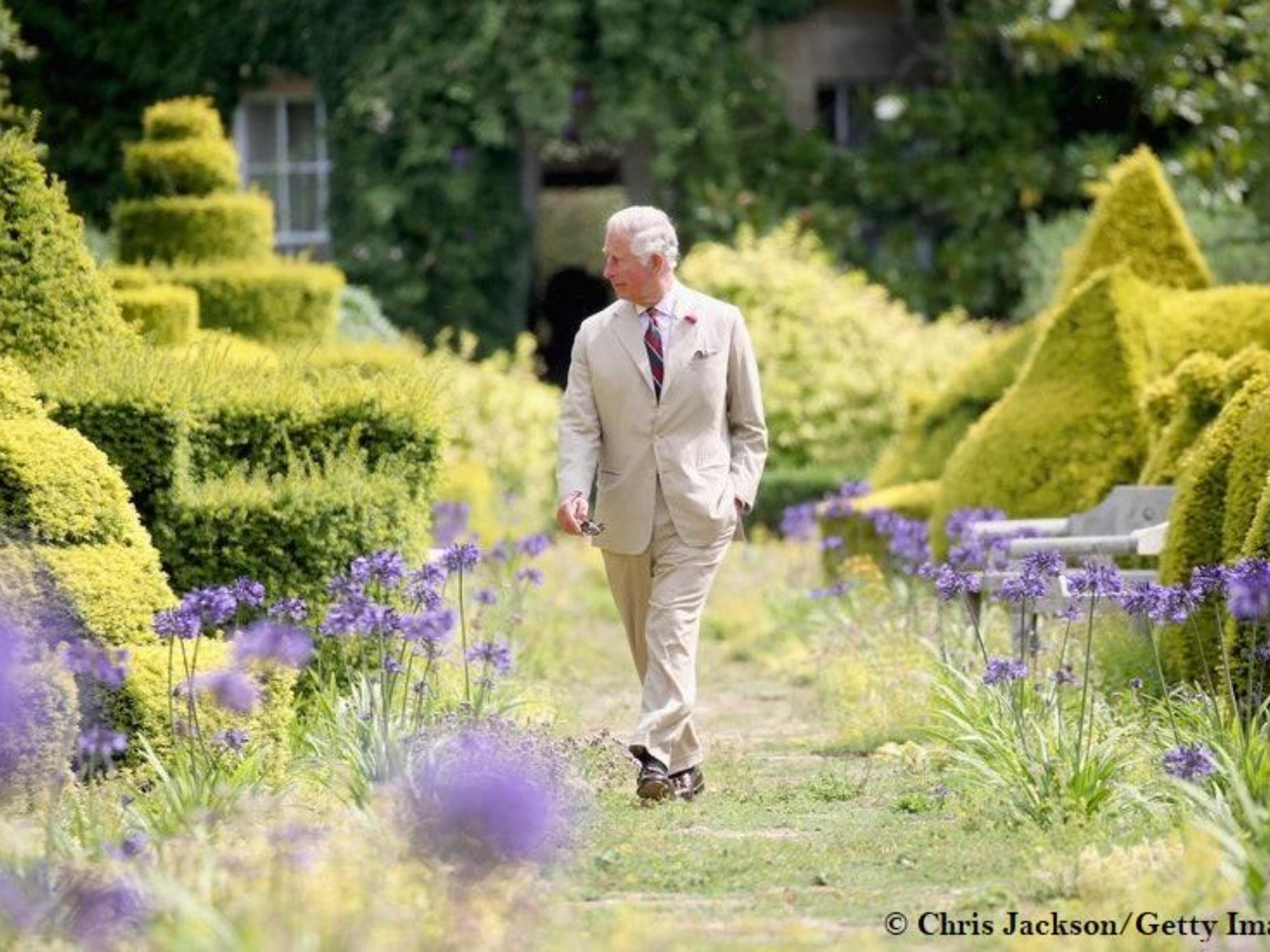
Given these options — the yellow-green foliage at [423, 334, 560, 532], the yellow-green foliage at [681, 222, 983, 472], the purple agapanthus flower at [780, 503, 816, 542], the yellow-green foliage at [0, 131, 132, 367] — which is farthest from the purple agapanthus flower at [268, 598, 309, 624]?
the yellow-green foliage at [681, 222, 983, 472]

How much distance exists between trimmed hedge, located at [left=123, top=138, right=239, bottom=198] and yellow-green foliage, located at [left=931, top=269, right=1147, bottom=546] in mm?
4559

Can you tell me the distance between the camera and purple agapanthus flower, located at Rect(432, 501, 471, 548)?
11763 mm

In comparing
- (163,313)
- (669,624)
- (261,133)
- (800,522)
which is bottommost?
(800,522)

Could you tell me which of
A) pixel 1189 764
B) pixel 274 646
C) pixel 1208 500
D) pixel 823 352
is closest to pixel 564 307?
pixel 823 352

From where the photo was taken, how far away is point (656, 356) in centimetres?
714

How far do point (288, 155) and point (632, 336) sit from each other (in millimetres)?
14631

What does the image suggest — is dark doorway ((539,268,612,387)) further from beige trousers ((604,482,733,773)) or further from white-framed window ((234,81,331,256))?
beige trousers ((604,482,733,773))

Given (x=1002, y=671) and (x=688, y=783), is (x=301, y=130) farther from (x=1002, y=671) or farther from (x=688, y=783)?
(x=1002, y=671)

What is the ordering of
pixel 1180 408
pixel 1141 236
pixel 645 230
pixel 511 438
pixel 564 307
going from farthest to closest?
pixel 564 307, pixel 511 438, pixel 1141 236, pixel 1180 408, pixel 645 230

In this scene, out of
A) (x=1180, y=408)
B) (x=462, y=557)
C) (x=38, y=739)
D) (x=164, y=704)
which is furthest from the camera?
(x=1180, y=408)

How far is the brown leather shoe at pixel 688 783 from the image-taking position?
7.08 metres

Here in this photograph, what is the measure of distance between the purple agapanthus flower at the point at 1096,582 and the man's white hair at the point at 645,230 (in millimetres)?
1488

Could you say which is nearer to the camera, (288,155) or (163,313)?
(163,313)

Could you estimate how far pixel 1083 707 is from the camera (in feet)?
20.7
